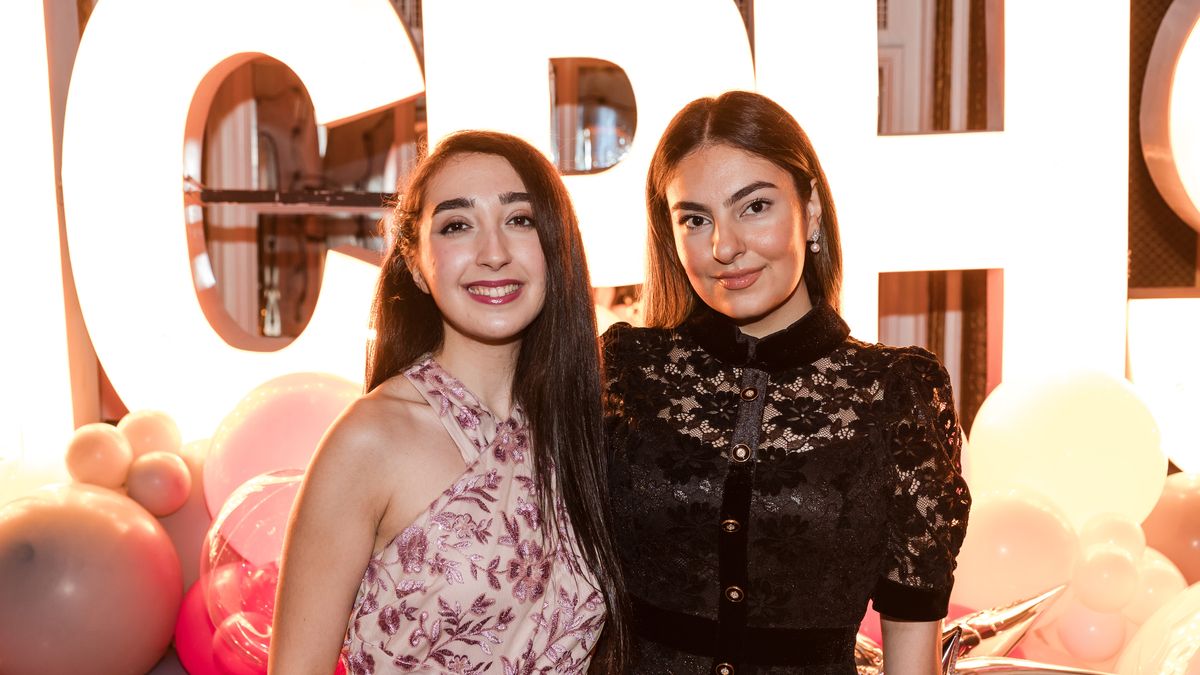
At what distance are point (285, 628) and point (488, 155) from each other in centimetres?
68

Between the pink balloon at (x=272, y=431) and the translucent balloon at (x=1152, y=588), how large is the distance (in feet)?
6.21

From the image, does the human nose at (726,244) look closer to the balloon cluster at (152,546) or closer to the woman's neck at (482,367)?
the woman's neck at (482,367)

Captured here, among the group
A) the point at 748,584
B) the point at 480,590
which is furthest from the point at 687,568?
the point at 480,590

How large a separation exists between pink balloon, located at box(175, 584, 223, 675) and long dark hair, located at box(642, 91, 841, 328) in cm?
135

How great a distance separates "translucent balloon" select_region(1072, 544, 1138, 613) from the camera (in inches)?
91.8

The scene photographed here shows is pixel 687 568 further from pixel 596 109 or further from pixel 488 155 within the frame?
pixel 596 109

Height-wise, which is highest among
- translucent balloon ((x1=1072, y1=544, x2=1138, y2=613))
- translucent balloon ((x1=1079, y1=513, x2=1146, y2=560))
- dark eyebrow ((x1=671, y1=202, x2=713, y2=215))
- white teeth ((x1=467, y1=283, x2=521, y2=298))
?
dark eyebrow ((x1=671, y1=202, x2=713, y2=215))

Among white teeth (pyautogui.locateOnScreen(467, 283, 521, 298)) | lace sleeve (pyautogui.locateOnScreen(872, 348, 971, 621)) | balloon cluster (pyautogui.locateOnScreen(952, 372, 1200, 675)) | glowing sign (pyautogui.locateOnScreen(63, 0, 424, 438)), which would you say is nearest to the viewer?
white teeth (pyautogui.locateOnScreen(467, 283, 521, 298))

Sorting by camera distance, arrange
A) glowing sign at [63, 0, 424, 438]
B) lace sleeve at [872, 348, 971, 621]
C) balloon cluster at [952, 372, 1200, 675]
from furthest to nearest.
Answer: glowing sign at [63, 0, 424, 438] → balloon cluster at [952, 372, 1200, 675] → lace sleeve at [872, 348, 971, 621]

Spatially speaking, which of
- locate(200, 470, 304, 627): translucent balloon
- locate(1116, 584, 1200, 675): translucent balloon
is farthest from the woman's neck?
locate(1116, 584, 1200, 675): translucent balloon

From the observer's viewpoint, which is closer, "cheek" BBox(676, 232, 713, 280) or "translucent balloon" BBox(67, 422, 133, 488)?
"cheek" BBox(676, 232, 713, 280)

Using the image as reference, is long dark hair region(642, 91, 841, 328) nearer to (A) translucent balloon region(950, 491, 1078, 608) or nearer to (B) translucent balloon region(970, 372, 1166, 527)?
(A) translucent balloon region(950, 491, 1078, 608)

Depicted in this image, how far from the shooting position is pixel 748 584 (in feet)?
4.99

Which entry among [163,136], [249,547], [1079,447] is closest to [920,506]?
[1079,447]
